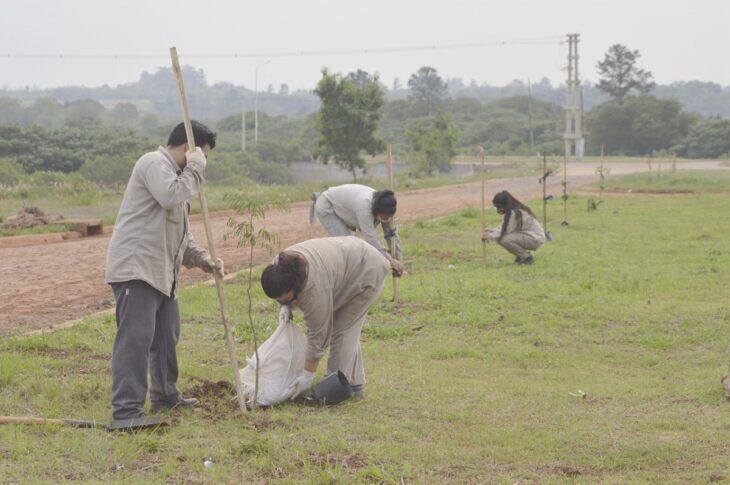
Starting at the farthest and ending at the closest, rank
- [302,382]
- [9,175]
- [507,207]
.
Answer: [9,175] → [507,207] → [302,382]

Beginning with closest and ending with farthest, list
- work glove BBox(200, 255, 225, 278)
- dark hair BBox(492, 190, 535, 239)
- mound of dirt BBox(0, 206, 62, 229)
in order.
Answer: work glove BBox(200, 255, 225, 278), dark hair BBox(492, 190, 535, 239), mound of dirt BBox(0, 206, 62, 229)

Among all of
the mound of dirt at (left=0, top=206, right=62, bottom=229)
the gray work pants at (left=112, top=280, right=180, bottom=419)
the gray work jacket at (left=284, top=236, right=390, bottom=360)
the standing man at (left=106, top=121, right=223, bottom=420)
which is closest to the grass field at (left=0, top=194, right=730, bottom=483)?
the gray work pants at (left=112, top=280, right=180, bottom=419)

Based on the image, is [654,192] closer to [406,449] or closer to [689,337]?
[689,337]

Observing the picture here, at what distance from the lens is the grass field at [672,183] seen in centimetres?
2927

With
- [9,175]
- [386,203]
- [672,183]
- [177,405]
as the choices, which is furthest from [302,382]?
[672,183]

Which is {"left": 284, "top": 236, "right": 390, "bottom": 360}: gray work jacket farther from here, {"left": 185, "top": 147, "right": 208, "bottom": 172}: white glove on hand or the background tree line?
the background tree line

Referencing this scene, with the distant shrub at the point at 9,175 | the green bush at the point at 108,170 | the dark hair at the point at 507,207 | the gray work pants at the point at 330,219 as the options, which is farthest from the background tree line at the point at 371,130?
the gray work pants at the point at 330,219

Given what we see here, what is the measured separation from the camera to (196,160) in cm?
536

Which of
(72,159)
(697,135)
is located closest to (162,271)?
(72,159)

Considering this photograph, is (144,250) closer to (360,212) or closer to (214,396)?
(214,396)

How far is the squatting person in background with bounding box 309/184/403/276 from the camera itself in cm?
848

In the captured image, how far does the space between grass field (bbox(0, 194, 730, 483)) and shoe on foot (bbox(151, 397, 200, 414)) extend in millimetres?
126

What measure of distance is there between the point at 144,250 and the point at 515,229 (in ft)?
27.3

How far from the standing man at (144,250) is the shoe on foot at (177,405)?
42cm
